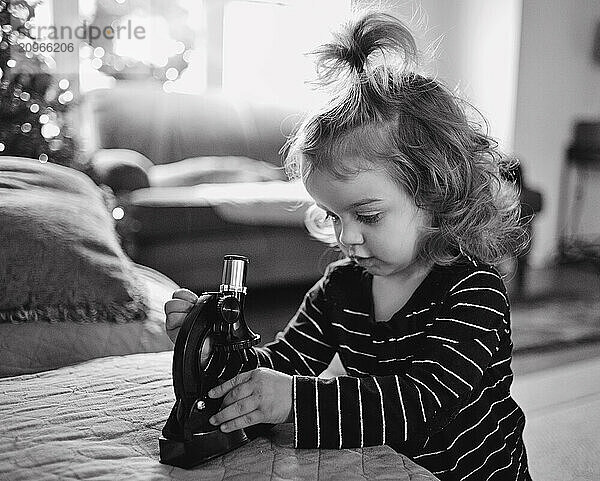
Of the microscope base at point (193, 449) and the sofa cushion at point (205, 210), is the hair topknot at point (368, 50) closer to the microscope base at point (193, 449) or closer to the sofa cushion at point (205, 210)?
the microscope base at point (193, 449)

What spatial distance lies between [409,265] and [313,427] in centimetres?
36

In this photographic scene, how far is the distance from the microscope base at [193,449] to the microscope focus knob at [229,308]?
0.38 ft

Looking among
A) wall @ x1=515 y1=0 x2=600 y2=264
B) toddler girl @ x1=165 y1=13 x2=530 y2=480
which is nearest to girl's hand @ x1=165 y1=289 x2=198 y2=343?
toddler girl @ x1=165 y1=13 x2=530 y2=480

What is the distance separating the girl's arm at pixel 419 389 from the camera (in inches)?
33.9

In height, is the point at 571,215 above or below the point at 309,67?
below

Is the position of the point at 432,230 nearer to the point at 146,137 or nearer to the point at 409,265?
the point at 409,265

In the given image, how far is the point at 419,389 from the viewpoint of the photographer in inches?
35.9

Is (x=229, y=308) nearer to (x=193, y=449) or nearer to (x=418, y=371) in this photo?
(x=193, y=449)

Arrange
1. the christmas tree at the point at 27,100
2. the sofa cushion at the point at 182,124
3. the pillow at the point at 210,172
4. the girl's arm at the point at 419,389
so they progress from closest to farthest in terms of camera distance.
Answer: the girl's arm at the point at 419,389, the christmas tree at the point at 27,100, the pillow at the point at 210,172, the sofa cushion at the point at 182,124

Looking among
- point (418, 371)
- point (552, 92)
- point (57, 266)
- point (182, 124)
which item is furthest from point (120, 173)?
point (552, 92)

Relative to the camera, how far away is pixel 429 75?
1.14 meters

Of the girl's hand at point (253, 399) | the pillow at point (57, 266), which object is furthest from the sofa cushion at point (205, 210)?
the girl's hand at point (253, 399)

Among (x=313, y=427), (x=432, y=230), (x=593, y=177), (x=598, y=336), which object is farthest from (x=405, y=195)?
(x=593, y=177)

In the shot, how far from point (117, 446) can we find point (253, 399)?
143mm
